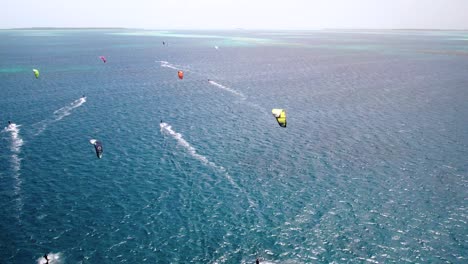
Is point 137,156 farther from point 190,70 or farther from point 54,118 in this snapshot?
point 190,70

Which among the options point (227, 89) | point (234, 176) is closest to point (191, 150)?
point (234, 176)

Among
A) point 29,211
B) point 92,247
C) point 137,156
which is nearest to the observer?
point 92,247

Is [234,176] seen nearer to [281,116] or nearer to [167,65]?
[281,116]

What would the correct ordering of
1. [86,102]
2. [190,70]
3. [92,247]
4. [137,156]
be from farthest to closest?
[190,70]
[86,102]
[137,156]
[92,247]

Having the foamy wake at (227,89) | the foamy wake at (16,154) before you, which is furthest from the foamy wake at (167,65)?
the foamy wake at (16,154)

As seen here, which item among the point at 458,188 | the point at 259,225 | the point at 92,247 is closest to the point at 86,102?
the point at 92,247

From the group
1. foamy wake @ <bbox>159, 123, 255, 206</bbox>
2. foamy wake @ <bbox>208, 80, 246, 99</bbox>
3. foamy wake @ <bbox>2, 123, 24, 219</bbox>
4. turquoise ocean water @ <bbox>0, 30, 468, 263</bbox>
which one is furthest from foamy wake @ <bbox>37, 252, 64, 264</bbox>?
foamy wake @ <bbox>208, 80, 246, 99</bbox>
